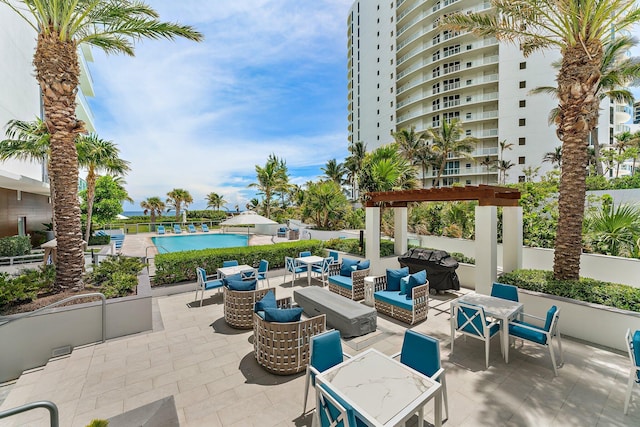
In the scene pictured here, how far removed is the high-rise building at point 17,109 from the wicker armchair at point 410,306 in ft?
41.8

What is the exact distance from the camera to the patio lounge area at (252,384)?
11.1 ft

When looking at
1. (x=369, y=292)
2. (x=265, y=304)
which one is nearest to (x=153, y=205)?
(x=369, y=292)

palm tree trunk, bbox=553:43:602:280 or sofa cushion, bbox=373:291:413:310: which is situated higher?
palm tree trunk, bbox=553:43:602:280

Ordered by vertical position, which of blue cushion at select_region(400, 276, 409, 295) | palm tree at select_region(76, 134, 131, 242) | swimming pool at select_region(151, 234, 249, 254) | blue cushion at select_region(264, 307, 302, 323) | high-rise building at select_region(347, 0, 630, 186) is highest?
high-rise building at select_region(347, 0, 630, 186)

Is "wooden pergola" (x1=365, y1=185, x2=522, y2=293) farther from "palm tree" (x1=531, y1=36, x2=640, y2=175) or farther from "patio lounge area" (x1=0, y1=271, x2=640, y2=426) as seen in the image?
"palm tree" (x1=531, y1=36, x2=640, y2=175)

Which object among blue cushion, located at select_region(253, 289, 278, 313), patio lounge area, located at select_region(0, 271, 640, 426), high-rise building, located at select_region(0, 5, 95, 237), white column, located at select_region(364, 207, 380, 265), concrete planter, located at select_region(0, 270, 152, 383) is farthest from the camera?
high-rise building, located at select_region(0, 5, 95, 237)

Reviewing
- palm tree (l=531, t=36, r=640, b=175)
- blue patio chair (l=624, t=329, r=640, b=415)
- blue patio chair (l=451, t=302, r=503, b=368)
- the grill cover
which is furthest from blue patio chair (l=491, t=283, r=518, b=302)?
palm tree (l=531, t=36, r=640, b=175)

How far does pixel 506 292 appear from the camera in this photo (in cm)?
Answer: 555

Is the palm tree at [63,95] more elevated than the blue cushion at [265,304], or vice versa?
the palm tree at [63,95]

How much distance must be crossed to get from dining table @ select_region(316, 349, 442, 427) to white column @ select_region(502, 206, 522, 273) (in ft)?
22.9

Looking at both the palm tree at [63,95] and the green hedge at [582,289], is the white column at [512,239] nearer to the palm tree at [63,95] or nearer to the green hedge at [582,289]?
the green hedge at [582,289]

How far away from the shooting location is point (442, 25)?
25.4ft

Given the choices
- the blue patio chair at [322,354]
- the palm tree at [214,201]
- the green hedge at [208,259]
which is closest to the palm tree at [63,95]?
the green hedge at [208,259]

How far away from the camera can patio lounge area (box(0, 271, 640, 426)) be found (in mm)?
3385
